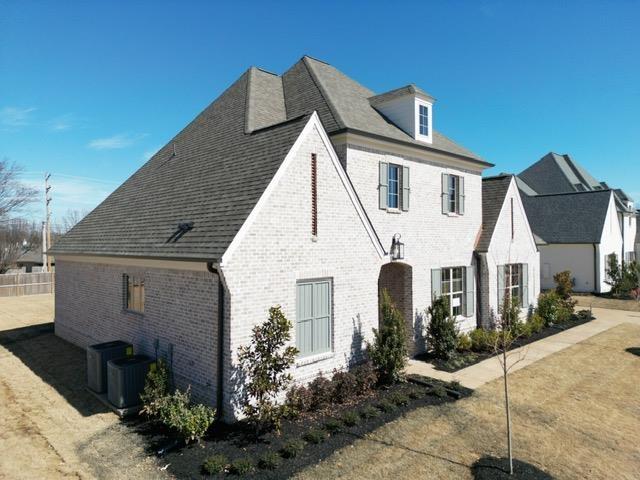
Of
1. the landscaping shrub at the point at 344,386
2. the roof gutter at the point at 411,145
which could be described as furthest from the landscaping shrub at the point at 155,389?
the roof gutter at the point at 411,145

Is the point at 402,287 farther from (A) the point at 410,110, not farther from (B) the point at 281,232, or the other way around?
(B) the point at 281,232

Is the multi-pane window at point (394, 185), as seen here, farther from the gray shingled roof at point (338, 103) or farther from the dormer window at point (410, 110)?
the dormer window at point (410, 110)

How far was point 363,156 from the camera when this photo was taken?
44.7 ft

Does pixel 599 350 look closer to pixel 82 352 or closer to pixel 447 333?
pixel 447 333

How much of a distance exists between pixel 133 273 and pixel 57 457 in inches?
210

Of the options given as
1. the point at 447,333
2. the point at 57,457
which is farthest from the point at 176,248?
the point at 447,333

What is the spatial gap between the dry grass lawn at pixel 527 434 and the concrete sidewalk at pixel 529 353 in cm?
67

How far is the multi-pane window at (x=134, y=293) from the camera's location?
11.9m

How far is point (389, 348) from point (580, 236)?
1096 inches

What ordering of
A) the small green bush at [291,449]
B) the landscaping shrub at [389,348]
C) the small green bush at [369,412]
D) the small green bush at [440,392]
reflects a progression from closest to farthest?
the small green bush at [291,449] < the small green bush at [369,412] < the small green bush at [440,392] < the landscaping shrub at [389,348]

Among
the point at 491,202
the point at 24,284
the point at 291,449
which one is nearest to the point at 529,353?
the point at 491,202

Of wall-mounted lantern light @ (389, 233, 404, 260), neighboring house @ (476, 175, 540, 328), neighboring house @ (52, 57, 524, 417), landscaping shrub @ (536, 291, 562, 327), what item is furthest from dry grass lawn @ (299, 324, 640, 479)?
landscaping shrub @ (536, 291, 562, 327)

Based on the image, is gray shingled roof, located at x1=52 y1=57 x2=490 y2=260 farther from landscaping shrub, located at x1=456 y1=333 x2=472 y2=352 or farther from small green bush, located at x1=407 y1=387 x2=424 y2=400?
landscaping shrub, located at x1=456 y1=333 x2=472 y2=352

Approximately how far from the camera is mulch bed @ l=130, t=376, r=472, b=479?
7352 mm
